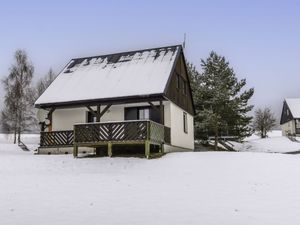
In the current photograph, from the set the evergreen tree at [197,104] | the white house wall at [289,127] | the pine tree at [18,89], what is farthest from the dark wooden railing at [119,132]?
the white house wall at [289,127]

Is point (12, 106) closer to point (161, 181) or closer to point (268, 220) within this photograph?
point (161, 181)

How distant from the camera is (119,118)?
2475 cm

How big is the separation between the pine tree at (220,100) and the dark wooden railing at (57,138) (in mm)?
15498

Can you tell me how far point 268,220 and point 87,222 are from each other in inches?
167

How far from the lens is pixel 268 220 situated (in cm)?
888

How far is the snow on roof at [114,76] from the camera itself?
2302 centimetres

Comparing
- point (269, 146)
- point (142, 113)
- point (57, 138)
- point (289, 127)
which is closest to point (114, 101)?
point (142, 113)

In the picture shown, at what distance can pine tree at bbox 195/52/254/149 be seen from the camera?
36.6 m

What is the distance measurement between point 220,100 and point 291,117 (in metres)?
29.5

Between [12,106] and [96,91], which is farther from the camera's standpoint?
[12,106]

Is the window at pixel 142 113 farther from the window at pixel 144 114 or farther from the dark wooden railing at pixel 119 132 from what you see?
the dark wooden railing at pixel 119 132

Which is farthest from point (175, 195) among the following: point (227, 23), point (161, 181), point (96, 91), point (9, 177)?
point (96, 91)

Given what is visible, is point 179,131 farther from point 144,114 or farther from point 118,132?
point 118,132

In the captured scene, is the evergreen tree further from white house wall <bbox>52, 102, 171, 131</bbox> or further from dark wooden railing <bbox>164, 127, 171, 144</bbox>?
white house wall <bbox>52, 102, 171, 131</bbox>
